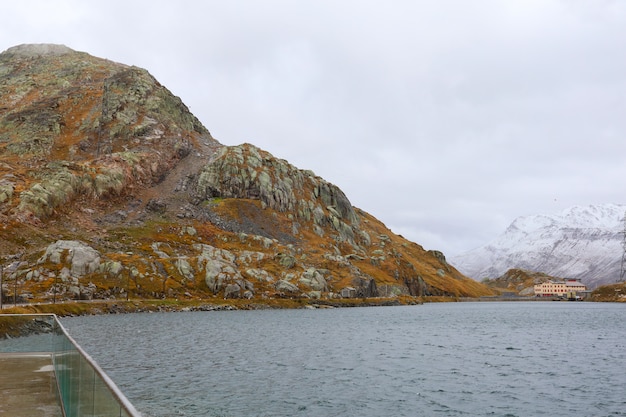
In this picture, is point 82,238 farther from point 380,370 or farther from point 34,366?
point 34,366

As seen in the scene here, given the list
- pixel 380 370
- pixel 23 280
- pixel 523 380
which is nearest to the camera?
pixel 523 380

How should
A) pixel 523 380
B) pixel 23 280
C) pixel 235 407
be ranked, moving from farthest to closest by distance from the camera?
pixel 23 280 < pixel 523 380 < pixel 235 407

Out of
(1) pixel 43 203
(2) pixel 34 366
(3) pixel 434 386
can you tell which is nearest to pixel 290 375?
(3) pixel 434 386

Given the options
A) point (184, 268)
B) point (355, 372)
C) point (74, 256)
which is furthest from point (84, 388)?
point (184, 268)

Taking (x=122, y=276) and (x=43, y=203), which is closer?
(x=122, y=276)

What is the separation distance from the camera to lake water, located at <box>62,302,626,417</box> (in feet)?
134

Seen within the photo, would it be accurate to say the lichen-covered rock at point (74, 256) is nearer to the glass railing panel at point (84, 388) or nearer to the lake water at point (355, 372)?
the lake water at point (355, 372)

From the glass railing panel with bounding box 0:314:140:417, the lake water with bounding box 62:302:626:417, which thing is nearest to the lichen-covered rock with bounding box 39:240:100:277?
the lake water with bounding box 62:302:626:417

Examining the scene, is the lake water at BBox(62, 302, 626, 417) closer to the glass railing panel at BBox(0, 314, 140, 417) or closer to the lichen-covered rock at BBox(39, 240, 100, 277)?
the glass railing panel at BBox(0, 314, 140, 417)

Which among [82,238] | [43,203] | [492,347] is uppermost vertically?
[43,203]

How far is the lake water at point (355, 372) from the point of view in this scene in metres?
40.9

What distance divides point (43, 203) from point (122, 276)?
195 feet

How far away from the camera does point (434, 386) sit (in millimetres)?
50031

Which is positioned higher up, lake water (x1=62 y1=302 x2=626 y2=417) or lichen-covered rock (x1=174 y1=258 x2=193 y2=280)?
lichen-covered rock (x1=174 y1=258 x2=193 y2=280)
